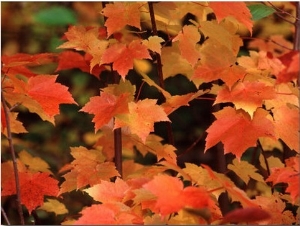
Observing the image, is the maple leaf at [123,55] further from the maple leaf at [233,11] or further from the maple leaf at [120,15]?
the maple leaf at [233,11]

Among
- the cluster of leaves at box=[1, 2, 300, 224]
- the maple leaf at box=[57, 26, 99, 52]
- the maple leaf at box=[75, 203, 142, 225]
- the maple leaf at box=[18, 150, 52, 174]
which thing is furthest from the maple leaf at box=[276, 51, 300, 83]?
the maple leaf at box=[18, 150, 52, 174]

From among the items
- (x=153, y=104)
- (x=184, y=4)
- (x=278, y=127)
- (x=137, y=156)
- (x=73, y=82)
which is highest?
(x=184, y=4)

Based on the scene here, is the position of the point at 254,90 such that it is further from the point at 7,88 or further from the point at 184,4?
the point at 7,88

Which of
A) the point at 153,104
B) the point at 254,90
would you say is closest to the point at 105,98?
the point at 153,104

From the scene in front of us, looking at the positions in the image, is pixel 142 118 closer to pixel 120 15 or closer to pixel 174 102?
pixel 174 102

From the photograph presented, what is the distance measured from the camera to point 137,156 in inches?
113

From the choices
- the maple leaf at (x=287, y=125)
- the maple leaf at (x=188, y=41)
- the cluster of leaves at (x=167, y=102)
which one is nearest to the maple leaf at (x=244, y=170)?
the cluster of leaves at (x=167, y=102)

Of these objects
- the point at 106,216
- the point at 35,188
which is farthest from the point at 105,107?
the point at 106,216

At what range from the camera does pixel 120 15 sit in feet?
4.80

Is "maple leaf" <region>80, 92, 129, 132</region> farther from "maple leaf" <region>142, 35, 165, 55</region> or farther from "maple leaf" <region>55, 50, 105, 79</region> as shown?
"maple leaf" <region>55, 50, 105, 79</region>

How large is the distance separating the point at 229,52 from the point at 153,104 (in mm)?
259

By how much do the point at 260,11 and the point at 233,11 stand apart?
171 mm

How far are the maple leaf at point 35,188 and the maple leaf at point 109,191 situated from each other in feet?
1.13

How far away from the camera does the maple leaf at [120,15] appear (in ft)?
4.76
